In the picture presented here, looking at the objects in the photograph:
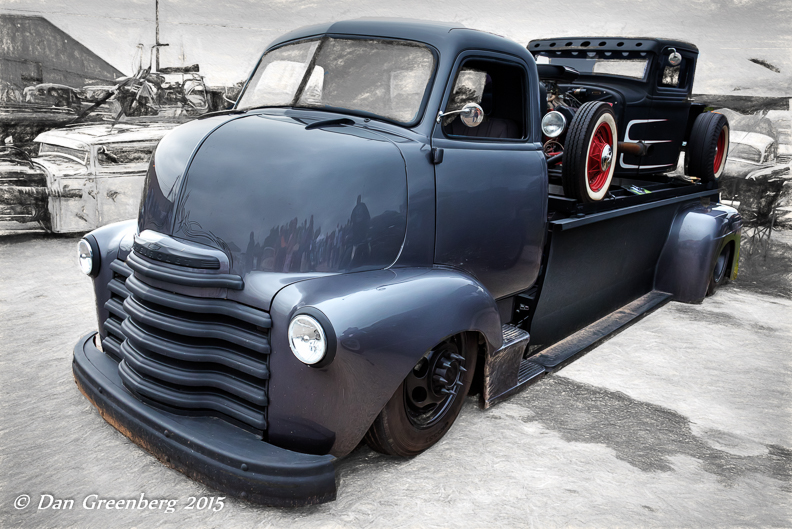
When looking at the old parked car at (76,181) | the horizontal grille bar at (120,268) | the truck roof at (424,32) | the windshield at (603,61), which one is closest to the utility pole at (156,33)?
the old parked car at (76,181)

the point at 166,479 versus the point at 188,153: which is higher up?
the point at 188,153

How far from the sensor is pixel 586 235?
14.1 ft

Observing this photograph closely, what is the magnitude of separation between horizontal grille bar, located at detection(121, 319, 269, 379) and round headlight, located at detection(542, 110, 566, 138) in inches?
97.2

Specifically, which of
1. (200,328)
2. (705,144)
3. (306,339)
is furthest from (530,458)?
(705,144)

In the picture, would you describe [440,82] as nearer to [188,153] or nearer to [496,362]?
[188,153]

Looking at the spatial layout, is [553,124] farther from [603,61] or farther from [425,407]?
[603,61]

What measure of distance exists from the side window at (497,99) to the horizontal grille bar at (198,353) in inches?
68.5

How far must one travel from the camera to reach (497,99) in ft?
12.2

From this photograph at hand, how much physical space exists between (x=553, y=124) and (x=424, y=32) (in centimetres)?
119

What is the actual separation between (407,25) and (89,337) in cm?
253

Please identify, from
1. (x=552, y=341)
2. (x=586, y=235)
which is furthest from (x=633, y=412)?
(x=586, y=235)

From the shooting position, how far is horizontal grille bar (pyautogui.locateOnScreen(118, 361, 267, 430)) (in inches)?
99.7

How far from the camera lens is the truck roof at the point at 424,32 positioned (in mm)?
3191

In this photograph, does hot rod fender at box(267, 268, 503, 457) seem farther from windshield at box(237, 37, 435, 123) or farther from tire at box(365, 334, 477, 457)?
windshield at box(237, 37, 435, 123)
